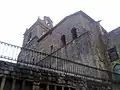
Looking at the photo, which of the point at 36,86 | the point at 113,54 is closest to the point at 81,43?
the point at 113,54

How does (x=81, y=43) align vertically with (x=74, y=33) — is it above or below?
below

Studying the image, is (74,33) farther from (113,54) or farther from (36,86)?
(36,86)

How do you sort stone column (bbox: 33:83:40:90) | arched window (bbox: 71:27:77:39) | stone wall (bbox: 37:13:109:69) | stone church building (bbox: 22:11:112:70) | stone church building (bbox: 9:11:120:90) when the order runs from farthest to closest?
arched window (bbox: 71:27:77:39)
stone church building (bbox: 22:11:112:70)
stone wall (bbox: 37:13:109:69)
stone church building (bbox: 9:11:120:90)
stone column (bbox: 33:83:40:90)

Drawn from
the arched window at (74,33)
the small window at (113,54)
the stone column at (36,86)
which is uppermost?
the arched window at (74,33)

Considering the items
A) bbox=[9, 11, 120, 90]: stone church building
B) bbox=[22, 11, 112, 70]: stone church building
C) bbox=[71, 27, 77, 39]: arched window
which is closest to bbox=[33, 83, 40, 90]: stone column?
bbox=[9, 11, 120, 90]: stone church building

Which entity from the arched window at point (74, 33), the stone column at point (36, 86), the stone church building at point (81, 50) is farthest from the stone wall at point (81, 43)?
the stone column at point (36, 86)

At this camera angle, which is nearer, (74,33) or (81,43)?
(81,43)

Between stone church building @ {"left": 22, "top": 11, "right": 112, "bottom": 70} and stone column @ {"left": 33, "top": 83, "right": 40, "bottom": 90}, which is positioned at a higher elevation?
stone church building @ {"left": 22, "top": 11, "right": 112, "bottom": 70}

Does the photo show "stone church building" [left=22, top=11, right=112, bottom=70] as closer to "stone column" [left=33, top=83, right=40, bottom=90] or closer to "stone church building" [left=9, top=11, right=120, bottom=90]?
"stone church building" [left=9, top=11, right=120, bottom=90]

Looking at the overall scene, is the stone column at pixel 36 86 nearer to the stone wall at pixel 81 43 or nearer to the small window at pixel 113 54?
the stone wall at pixel 81 43

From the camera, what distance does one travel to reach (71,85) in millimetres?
5953

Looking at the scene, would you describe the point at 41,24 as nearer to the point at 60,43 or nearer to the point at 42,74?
the point at 60,43

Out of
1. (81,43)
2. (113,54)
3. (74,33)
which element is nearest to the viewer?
(81,43)

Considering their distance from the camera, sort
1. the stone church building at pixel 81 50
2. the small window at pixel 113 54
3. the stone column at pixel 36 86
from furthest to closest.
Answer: the small window at pixel 113 54 < the stone church building at pixel 81 50 < the stone column at pixel 36 86
